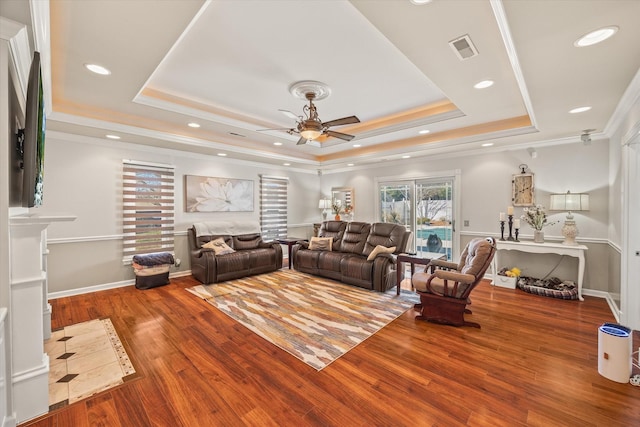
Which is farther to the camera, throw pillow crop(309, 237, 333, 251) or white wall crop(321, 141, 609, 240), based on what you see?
throw pillow crop(309, 237, 333, 251)

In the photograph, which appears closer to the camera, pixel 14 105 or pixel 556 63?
pixel 14 105

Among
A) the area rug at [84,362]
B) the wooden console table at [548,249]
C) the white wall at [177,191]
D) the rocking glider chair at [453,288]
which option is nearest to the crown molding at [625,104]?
the white wall at [177,191]

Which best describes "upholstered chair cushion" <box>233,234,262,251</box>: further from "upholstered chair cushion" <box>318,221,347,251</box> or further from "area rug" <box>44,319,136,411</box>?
"area rug" <box>44,319,136,411</box>

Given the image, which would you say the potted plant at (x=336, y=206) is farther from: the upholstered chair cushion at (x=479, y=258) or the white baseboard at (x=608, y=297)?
the white baseboard at (x=608, y=297)

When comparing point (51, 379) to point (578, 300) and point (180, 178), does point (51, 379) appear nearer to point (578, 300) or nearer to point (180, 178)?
point (180, 178)

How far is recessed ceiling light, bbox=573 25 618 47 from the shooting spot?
175 cm

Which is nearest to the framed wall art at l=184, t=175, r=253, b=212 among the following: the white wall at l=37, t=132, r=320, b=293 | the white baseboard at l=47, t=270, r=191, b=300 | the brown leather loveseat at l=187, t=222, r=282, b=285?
the white wall at l=37, t=132, r=320, b=293

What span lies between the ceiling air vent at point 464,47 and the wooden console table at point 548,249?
3.55 m

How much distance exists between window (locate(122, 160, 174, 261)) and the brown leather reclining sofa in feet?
8.32

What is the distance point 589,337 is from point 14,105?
5.53 metres

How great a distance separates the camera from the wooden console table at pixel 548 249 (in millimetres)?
3965

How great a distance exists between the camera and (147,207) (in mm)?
4852

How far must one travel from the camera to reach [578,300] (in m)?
3.94

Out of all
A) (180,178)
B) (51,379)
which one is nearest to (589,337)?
(51,379)
